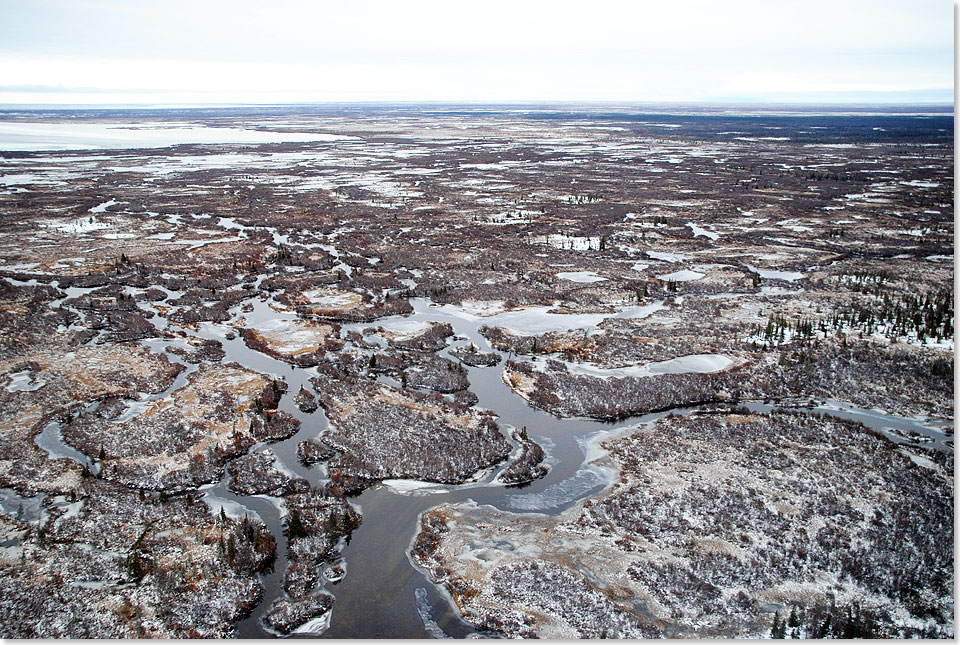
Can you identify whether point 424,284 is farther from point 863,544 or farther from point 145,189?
point 145,189

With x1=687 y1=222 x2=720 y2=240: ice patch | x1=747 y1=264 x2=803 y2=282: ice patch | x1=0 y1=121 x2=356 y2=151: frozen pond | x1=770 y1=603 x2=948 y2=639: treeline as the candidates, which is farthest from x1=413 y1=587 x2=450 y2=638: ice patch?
x1=0 y1=121 x2=356 y2=151: frozen pond

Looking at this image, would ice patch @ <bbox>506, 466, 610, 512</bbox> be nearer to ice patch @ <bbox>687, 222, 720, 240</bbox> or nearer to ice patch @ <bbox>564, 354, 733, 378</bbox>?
ice patch @ <bbox>564, 354, 733, 378</bbox>

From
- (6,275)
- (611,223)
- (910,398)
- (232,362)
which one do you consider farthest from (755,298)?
(6,275)

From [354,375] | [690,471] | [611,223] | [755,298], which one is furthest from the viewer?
[611,223]

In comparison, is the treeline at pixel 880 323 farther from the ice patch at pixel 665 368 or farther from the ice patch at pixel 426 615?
the ice patch at pixel 426 615

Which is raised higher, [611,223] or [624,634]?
[611,223]

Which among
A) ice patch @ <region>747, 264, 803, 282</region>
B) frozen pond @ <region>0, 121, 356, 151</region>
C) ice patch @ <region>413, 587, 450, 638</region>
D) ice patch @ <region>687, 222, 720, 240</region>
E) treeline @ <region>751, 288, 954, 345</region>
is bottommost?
ice patch @ <region>413, 587, 450, 638</region>

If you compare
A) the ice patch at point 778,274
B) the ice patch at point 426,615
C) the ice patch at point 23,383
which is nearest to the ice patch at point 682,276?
the ice patch at point 778,274

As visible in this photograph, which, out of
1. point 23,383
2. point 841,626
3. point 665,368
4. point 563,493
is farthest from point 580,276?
point 23,383
